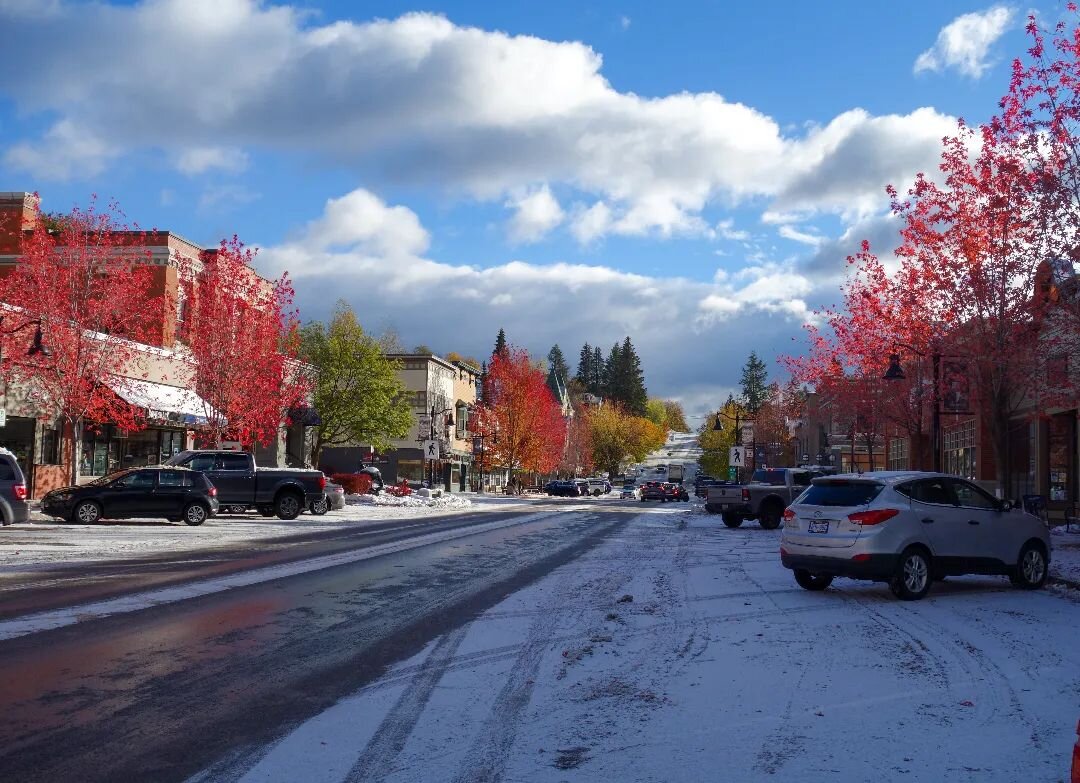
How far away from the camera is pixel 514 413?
3049 inches

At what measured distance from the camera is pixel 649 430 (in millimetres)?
148875

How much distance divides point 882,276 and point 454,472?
62.5 meters

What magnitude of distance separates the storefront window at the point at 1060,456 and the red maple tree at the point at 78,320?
96.1 ft

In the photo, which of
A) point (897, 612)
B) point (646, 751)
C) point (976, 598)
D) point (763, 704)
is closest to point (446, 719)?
point (646, 751)

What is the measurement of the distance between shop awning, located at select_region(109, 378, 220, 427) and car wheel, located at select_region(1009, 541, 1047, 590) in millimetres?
27535

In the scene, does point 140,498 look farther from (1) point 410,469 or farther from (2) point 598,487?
(2) point 598,487

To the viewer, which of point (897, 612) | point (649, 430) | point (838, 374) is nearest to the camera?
point (897, 612)

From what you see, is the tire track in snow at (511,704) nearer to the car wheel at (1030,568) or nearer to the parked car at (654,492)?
the car wheel at (1030,568)

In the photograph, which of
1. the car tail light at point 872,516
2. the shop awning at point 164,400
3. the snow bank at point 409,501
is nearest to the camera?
the car tail light at point 872,516

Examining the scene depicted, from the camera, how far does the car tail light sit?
12594 millimetres

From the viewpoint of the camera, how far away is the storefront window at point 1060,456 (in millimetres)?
30172

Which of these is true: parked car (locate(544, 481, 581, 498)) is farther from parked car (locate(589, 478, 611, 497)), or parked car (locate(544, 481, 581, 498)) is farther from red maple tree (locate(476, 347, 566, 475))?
parked car (locate(589, 478, 611, 497))

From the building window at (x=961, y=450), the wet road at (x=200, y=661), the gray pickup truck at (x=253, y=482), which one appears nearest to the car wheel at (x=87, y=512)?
the gray pickup truck at (x=253, y=482)

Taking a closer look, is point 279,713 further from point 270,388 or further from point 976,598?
point 270,388
